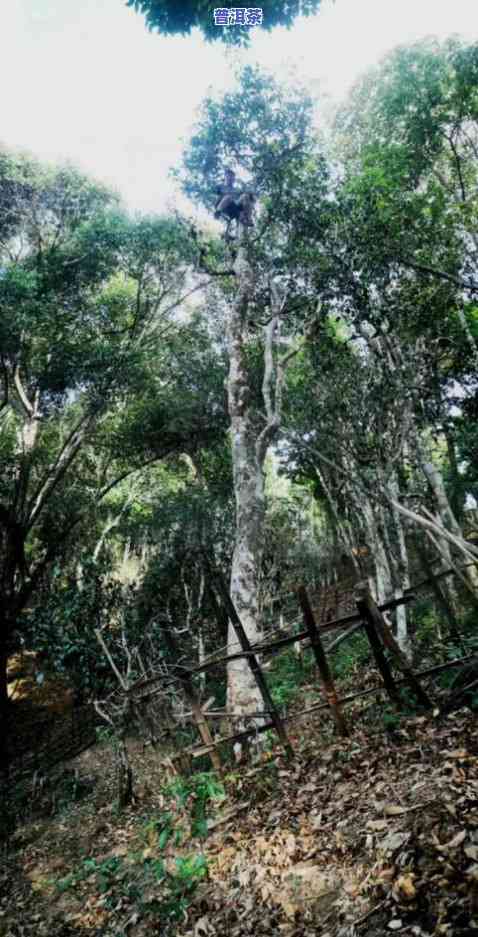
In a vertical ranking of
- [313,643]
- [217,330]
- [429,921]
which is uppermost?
[217,330]

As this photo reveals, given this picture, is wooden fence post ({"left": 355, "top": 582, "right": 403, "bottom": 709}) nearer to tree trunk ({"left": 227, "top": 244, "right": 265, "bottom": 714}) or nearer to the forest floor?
the forest floor

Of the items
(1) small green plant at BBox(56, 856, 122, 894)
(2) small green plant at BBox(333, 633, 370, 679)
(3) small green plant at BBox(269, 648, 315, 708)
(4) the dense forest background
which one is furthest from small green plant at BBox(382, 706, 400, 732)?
(2) small green plant at BBox(333, 633, 370, 679)

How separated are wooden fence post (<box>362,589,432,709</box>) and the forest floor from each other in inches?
10.9

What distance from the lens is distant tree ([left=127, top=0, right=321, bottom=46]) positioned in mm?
5188

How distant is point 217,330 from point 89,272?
443 cm

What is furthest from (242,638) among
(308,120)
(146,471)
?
(146,471)

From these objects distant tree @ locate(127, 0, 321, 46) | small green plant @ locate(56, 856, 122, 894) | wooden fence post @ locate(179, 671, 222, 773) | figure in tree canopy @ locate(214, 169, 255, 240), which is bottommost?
small green plant @ locate(56, 856, 122, 894)

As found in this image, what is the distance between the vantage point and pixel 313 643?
5398mm

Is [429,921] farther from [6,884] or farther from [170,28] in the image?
[170,28]

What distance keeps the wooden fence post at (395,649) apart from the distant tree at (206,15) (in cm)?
687

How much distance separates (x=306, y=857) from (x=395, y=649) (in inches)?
87.2

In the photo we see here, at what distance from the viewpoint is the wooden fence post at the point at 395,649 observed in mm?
5188

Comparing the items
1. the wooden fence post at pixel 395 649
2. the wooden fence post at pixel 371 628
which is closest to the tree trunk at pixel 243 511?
the wooden fence post at pixel 371 628

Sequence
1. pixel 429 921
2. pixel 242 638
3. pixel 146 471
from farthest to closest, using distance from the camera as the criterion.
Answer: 1. pixel 146 471
2. pixel 242 638
3. pixel 429 921
